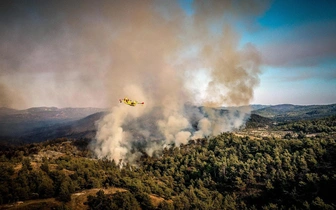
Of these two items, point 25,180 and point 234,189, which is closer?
point 25,180

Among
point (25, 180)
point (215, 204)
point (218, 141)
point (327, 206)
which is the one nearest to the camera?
point (327, 206)

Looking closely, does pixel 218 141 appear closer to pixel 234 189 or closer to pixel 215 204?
pixel 234 189

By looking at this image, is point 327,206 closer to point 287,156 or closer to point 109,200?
point 287,156

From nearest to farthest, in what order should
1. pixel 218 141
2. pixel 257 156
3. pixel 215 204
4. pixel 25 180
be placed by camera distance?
pixel 25 180 → pixel 215 204 → pixel 257 156 → pixel 218 141

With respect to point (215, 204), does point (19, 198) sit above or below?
above

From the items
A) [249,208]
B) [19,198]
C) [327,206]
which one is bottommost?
[249,208]

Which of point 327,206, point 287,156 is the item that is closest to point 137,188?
point 327,206
